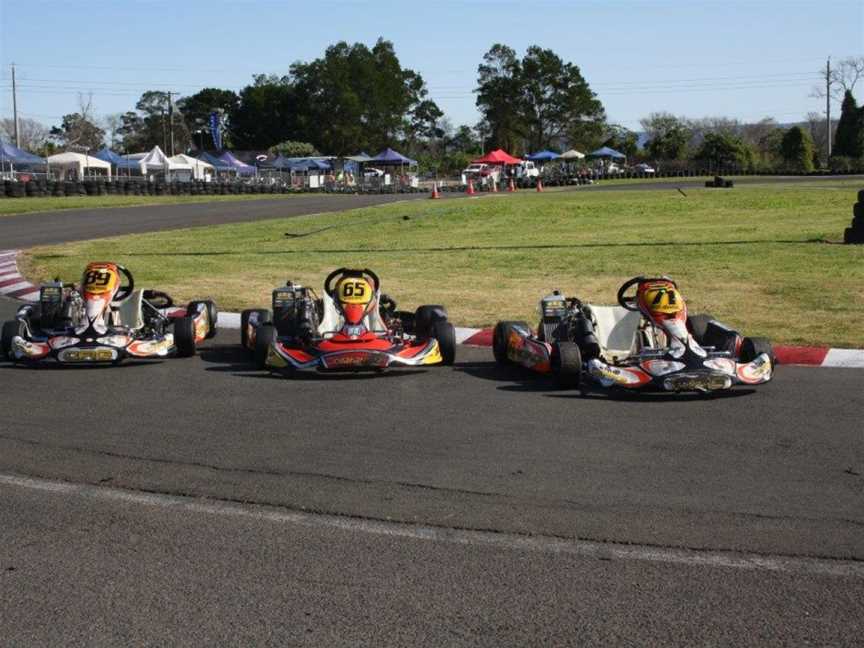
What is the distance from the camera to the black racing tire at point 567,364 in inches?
289

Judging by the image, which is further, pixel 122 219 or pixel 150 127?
pixel 150 127

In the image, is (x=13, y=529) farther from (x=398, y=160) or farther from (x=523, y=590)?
(x=398, y=160)

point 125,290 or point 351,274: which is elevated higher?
point 351,274

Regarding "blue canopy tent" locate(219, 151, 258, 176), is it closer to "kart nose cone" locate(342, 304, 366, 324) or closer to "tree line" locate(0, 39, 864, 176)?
"tree line" locate(0, 39, 864, 176)

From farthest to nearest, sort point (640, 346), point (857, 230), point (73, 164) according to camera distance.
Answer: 1. point (73, 164)
2. point (857, 230)
3. point (640, 346)

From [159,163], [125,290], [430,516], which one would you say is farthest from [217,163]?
[430,516]

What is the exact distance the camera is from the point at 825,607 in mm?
3684

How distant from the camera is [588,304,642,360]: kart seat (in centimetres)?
827

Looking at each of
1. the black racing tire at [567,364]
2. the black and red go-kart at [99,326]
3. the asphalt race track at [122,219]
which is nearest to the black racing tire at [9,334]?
the black and red go-kart at [99,326]

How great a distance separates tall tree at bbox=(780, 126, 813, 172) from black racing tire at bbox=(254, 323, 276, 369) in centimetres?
7442

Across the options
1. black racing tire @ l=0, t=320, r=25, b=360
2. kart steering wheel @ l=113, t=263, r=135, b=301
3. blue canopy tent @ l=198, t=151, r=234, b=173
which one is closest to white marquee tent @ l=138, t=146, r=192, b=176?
blue canopy tent @ l=198, t=151, r=234, b=173

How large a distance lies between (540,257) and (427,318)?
8643mm

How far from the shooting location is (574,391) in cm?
741

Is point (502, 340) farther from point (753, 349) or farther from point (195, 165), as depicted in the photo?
point (195, 165)
